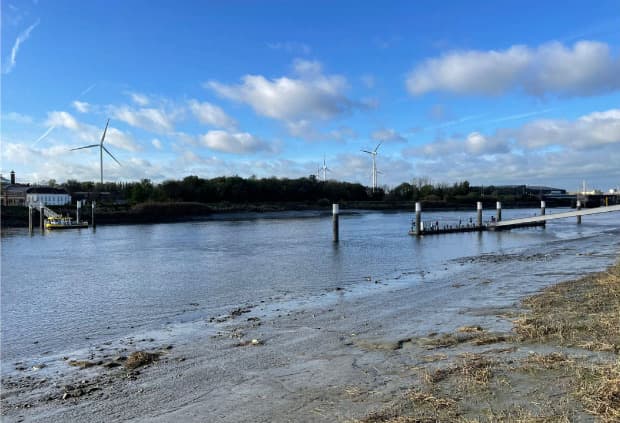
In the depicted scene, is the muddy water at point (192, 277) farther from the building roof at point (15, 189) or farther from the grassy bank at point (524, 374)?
the building roof at point (15, 189)

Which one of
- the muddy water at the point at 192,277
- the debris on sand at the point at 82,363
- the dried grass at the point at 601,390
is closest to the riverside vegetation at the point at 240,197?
the muddy water at the point at 192,277

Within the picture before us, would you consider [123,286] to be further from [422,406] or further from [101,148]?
[101,148]

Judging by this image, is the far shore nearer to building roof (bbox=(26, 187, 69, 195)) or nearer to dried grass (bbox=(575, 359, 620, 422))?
building roof (bbox=(26, 187, 69, 195))

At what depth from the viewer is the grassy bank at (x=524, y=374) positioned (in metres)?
5.78

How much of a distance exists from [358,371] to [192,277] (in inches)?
660

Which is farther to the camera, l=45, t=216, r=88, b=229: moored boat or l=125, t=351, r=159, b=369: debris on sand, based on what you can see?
l=45, t=216, r=88, b=229: moored boat

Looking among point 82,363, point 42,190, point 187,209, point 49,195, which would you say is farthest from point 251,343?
point 42,190

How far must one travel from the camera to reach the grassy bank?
578cm

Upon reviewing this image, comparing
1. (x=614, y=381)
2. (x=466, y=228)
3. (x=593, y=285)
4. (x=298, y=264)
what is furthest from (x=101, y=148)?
(x=614, y=381)

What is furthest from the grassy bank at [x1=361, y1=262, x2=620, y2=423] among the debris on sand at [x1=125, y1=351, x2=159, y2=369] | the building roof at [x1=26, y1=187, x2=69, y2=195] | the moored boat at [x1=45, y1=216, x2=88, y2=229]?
the building roof at [x1=26, y1=187, x2=69, y2=195]

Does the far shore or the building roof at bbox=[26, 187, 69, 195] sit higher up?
the building roof at bbox=[26, 187, 69, 195]

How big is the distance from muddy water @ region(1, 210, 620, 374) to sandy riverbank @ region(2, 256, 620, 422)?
2303mm

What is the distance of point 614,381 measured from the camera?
6.08m

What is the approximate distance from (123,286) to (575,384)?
1920 centimetres
